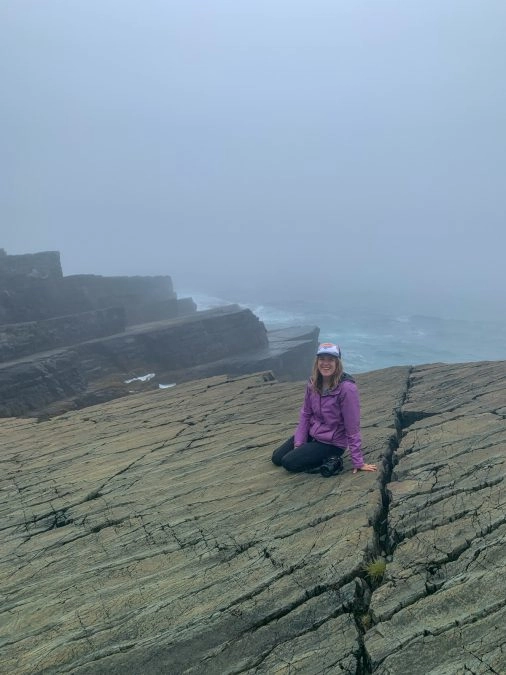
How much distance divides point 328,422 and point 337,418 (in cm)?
16

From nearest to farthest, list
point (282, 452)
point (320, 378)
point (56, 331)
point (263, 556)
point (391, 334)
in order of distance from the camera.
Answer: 1. point (263, 556)
2. point (320, 378)
3. point (282, 452)
4. point (56, 331)
5. point (391, 334)

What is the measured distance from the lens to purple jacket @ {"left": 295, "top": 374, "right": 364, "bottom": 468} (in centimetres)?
736

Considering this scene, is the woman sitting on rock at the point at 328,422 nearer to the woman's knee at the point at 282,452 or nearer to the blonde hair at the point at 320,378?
the blonde hair at the point at 320,378

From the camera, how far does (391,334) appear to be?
8288cm

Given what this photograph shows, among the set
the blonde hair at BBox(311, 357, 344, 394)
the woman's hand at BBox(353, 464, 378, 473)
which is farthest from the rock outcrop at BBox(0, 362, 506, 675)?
the blonde hair at BBox(311, 357, 344, 394)

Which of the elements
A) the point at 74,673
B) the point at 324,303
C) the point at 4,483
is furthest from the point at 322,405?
the point at 324,303

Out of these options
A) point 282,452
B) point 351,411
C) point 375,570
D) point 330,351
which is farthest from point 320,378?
point 375,570

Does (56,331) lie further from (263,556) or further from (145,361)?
(263,556)

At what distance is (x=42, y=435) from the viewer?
13.8m

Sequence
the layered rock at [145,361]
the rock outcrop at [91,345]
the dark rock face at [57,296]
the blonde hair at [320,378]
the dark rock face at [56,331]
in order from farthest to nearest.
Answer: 1. the dark rock face at [57,296]
2. the dark rock face at [56,331]
3. the rock outcrop at [91,345]
4. the layered rock at [145,361]
5. the blonde hair at [320,378]

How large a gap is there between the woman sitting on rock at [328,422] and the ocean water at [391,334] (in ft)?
152

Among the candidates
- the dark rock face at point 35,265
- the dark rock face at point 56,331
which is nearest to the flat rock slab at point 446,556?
the dark rock face at point 56,331

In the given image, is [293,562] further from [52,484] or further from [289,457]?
[52,484]

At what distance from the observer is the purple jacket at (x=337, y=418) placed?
24.1 feet
